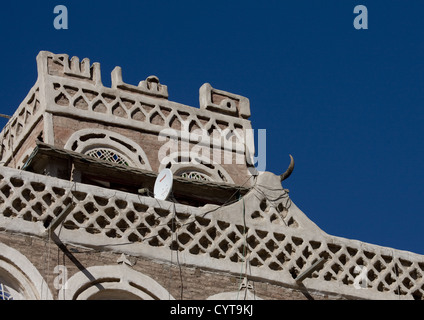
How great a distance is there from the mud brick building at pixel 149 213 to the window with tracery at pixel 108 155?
0.03 metres

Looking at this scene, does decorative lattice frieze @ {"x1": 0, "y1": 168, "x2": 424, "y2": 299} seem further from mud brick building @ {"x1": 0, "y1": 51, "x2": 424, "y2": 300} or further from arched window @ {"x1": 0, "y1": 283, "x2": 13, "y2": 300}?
arched window @ {"x1": 0, "y1": 283, "x2": 13, "y2": 300}

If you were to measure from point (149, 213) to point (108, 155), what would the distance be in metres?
4.89

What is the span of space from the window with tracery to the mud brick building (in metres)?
0.03

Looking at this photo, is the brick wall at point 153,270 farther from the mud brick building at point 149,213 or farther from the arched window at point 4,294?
the arched window at point 4,294

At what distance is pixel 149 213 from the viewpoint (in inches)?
837

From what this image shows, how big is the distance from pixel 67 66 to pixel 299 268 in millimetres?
6625

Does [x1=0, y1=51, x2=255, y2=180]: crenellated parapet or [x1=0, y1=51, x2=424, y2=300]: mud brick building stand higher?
[x1=0, y1=51, x2=255, y2=180]: crenellated parapet

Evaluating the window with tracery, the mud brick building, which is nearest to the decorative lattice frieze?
the mud brick building

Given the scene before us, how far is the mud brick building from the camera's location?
20.3m

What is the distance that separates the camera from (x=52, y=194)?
67.5 feet

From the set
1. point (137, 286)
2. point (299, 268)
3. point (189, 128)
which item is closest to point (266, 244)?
point (299, 268)

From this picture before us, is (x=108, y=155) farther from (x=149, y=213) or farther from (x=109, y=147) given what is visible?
(x=149, y=213)
